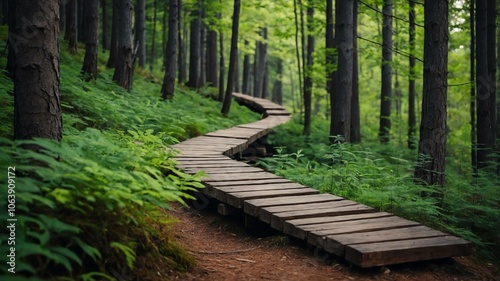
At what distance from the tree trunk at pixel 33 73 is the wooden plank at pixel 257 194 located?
265cm

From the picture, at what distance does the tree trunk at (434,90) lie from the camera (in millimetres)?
7273

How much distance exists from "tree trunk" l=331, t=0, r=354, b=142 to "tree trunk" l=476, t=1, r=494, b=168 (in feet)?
11.3

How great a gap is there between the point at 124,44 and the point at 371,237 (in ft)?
39.9

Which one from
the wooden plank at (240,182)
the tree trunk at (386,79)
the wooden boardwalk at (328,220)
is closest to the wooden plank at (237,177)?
the wooden boardwalk at (328,220)

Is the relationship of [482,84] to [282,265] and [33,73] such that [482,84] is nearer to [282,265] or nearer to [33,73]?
[282,265]

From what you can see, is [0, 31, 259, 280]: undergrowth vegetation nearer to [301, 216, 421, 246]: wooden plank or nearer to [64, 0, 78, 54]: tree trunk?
[301, 216, 421, 246]: wooden plank

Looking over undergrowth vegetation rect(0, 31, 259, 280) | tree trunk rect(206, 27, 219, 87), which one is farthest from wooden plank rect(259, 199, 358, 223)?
tree trunk rect(206, 27, 219, 87)

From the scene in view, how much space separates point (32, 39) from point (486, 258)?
6032mm

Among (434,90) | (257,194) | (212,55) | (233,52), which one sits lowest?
(257,194)

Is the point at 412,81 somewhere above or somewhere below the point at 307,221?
above

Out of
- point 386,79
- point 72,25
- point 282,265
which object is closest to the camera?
point 282,265

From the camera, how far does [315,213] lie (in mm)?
5457

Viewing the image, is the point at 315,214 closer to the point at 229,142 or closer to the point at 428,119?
the point at 428,119

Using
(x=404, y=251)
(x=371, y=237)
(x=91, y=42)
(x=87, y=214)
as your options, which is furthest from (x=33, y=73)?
(x=91, y=42)
